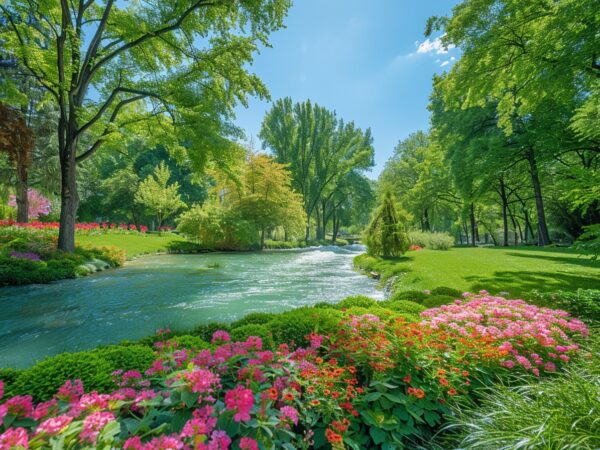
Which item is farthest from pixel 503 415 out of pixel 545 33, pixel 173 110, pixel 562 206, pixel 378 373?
pixel 562 206

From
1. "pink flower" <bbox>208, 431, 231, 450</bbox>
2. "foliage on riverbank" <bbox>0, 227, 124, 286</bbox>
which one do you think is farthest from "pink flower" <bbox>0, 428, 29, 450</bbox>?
"foliage on riverbank" <bbox>0, 227, 124, 286</bbox>

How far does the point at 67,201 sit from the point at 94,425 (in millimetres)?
13314

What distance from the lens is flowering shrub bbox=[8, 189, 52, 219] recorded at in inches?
1043

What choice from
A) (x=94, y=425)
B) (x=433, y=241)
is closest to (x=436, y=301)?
(x=94, y=425)

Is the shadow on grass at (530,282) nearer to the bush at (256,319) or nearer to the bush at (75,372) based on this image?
the bush at (256,319)

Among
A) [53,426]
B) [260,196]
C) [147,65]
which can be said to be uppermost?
[147,65]

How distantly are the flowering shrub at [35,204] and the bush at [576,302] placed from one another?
37.7 meters

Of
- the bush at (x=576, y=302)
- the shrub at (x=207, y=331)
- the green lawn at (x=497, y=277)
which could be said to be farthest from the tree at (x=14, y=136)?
the bush at (x=576, y=302)

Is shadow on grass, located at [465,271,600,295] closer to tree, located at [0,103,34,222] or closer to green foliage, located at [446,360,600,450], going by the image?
green foliage, located at [446,360,600,450]

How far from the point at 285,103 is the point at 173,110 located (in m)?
27.4

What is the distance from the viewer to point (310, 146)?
37375 mm

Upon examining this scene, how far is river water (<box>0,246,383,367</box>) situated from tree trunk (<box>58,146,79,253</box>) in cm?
230

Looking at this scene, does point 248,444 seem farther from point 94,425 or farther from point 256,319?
point 256,319

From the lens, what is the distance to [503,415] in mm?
1949
